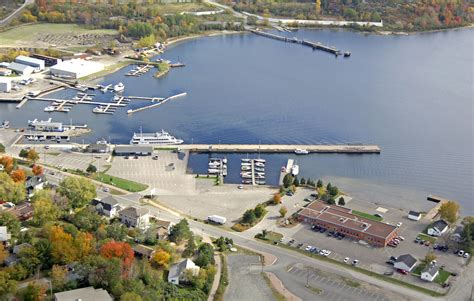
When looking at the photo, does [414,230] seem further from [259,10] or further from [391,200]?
[259,10]

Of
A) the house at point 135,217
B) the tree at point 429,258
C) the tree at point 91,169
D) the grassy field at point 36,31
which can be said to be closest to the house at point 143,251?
the house at point 135,217

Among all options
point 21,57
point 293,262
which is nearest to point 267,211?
point 293,262

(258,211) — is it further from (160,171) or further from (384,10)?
(384,10)

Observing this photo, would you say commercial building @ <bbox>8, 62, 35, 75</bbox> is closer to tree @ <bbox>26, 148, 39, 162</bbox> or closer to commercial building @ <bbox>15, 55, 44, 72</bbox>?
commercial building @ <bbox>15, 55, 44, 72</bbox>

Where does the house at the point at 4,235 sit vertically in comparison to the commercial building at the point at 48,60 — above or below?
below

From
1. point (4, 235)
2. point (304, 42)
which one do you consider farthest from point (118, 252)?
point (304, 42)

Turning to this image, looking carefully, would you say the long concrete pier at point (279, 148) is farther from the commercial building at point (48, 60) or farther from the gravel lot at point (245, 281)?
the commercial building at point (48, 60)
